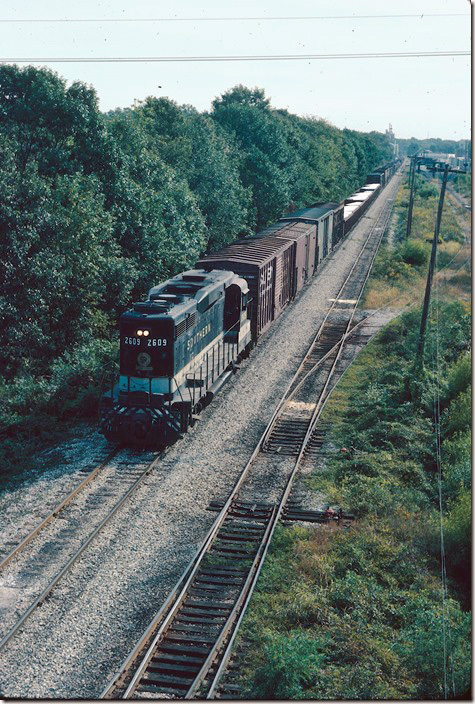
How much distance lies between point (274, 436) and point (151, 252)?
15.6 m

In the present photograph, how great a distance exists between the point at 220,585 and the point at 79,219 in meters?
18.6

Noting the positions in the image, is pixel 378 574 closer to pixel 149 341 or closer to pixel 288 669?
pixel 288 669

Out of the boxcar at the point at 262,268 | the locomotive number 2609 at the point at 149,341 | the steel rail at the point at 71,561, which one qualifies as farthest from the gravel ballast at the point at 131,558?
the boxcar at the point at 262,268

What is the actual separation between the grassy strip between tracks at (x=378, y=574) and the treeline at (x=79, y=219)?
10499 millimetres

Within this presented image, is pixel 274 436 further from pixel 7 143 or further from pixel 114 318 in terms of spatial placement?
pixel 7 143

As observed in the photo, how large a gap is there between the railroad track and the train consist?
272 cm

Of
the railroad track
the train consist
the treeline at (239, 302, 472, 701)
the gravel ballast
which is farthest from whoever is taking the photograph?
the train consist

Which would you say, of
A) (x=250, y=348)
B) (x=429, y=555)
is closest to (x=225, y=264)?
(x=250, y=348)

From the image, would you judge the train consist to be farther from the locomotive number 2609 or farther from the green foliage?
the green foliage

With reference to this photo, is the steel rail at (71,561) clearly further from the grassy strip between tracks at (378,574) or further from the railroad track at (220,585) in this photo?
the grassy strip between tracks at (378,574)

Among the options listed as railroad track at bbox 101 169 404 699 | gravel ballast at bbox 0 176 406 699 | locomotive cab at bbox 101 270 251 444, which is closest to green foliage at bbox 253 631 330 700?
railroad track at bbox 101 169 404 699

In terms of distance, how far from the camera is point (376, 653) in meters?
12.3

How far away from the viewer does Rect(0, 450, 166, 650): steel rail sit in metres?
13.0

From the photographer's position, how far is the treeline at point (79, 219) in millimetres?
27172
